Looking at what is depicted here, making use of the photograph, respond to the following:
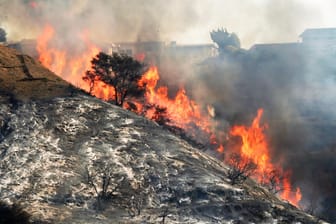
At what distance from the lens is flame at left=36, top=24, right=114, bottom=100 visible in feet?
256

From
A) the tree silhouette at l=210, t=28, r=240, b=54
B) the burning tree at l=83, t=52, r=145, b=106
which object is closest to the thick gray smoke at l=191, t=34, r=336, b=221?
the tree silhouette at l=210, t=28, r=240, b=54

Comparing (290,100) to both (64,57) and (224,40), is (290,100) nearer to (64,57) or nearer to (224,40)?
(224,40)

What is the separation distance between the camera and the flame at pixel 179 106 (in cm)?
6756

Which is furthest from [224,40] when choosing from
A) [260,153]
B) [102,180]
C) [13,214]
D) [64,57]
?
[13,214]

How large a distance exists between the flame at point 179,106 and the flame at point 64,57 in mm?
13413

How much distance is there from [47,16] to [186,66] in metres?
32.7

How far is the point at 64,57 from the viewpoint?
80.9 meters

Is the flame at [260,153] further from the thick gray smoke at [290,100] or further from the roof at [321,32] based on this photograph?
the roof at [321,32]

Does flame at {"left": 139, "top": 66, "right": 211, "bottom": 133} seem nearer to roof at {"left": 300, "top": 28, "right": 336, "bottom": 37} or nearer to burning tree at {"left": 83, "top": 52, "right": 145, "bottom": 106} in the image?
burning tree at {"left": 83, "top": 52, "right": 145, "bottom": 106}

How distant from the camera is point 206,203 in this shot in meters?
21.0

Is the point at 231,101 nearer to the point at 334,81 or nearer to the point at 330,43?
the point at 334,81

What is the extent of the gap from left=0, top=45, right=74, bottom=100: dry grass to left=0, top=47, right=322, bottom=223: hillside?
0.24m

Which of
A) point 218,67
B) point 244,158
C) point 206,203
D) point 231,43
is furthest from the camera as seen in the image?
point 231,43

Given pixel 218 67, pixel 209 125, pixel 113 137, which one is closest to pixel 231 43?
pixel 218 67
